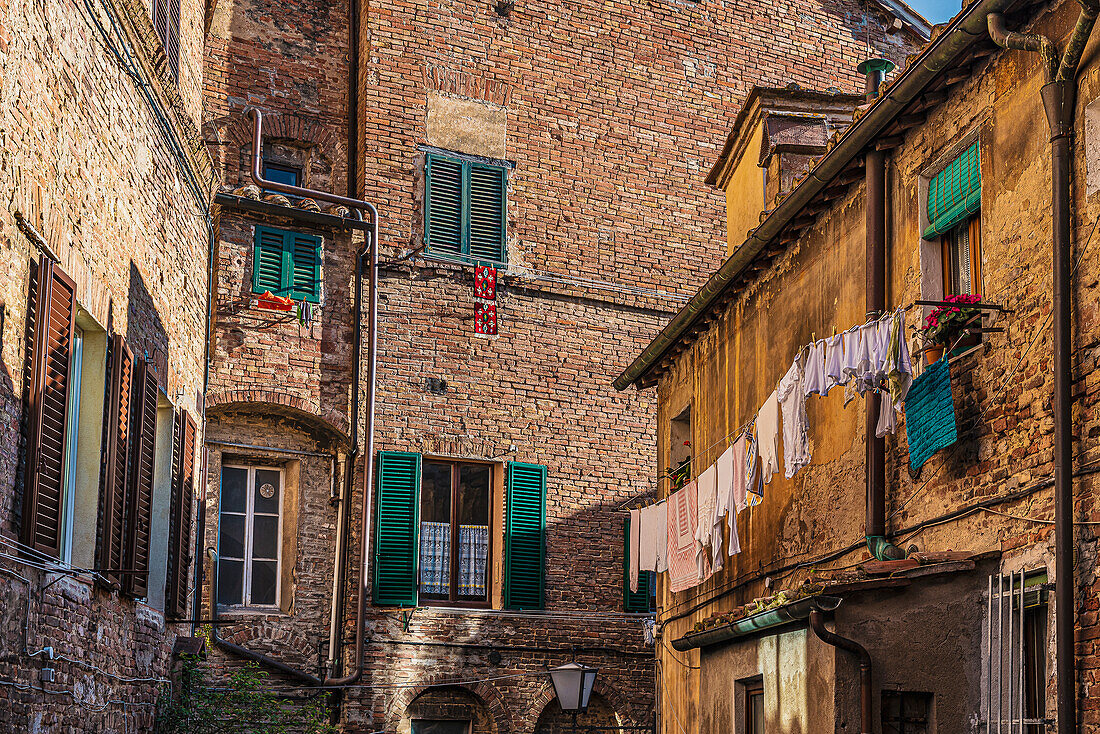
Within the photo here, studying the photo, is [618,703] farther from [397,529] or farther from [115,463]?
[115,463]

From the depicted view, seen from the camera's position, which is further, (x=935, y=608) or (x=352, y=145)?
(x=352, y=145)

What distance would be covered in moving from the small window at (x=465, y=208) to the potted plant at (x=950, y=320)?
9.13 m

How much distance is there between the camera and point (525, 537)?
16.4 meters

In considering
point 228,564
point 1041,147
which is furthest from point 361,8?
point 1041,147

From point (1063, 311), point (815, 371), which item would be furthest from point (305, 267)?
point (1063, 311)

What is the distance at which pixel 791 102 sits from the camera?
552 inches

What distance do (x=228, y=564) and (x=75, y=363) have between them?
6.14m

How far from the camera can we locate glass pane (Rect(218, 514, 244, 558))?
15.5 metres

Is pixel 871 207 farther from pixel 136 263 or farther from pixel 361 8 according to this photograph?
pixel 361 8

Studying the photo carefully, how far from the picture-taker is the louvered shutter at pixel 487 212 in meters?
17.1

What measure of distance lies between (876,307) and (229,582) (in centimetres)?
889

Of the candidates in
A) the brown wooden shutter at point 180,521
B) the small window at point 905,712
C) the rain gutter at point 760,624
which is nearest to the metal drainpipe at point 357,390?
the brown wooden shutter at point 180,521

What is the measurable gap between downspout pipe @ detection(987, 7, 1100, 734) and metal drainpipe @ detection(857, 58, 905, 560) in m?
1.77

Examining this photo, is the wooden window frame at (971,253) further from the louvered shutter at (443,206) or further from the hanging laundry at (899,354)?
the louvered shutter at (443,206)
